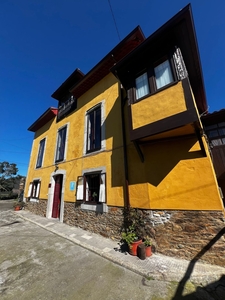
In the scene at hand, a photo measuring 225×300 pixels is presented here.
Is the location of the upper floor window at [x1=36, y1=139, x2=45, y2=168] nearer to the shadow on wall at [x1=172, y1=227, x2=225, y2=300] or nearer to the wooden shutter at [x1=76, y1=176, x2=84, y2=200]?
the wooden shutter at [x1=76, y1=176, x2=84, y2=200]

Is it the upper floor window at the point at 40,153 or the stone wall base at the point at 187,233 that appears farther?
the upper floor window at the point at 40,153

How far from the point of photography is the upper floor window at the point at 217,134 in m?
6.27

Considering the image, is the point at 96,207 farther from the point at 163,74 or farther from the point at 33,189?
the point at 33,189

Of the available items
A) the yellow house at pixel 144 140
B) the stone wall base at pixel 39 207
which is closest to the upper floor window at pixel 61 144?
the yellow house at pixel 144 140

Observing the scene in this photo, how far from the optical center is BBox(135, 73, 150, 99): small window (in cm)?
501

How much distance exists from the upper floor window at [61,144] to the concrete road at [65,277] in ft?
19.1

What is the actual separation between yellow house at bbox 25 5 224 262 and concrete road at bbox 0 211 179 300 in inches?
63.2

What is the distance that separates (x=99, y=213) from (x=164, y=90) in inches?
223

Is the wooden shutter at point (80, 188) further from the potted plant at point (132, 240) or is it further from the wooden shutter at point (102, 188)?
the potted plant at point (132, 240)

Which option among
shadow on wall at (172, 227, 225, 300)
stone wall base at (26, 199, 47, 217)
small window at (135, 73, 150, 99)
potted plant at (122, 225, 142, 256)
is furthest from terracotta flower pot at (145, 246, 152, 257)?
stone wall base at (26, 199, 47, 217)

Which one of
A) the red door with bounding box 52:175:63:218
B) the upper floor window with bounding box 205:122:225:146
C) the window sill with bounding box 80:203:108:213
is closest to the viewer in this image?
the window sill with bounding box 80:203:108:213

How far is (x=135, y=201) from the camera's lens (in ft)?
15.9

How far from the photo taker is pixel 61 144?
10.1m

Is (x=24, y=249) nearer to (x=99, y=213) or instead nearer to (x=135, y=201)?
(x=99, y=213)
